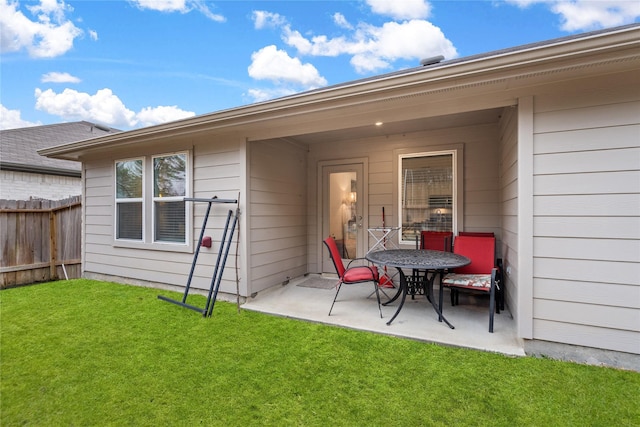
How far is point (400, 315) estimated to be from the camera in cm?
317

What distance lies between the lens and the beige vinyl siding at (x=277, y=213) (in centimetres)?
394

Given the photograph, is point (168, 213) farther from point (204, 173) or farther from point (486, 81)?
point (486, 81)

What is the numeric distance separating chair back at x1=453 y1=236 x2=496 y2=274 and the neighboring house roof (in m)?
9.96

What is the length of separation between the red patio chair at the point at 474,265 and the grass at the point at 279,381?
83 centimetres

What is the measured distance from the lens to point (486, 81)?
2.30 meters

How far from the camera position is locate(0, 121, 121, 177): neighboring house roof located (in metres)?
7.16

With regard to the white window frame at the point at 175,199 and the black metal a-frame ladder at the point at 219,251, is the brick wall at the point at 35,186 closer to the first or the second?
the white window frame at the point at 175,199

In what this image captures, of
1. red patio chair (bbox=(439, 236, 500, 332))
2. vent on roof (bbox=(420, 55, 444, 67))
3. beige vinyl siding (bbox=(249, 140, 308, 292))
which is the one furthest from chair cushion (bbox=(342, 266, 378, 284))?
vent on roof (bbox=(420, 55, 444, 67))

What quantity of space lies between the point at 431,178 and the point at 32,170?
964cm

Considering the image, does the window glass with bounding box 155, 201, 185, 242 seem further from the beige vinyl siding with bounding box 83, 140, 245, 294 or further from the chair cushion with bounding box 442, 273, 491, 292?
the chair cushion with bounding box 442, 273, 491, 292

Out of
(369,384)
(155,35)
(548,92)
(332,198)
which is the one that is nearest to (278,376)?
(369,384)

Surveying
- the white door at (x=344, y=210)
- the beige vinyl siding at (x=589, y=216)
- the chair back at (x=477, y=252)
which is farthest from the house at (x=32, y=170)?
the beige vinyl siding at (x=589, y=216)

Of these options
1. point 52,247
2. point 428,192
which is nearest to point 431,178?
point 428,192

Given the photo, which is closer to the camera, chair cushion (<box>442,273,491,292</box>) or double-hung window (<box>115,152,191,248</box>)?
chair cushion (<box>442,273,491,292</box>)
